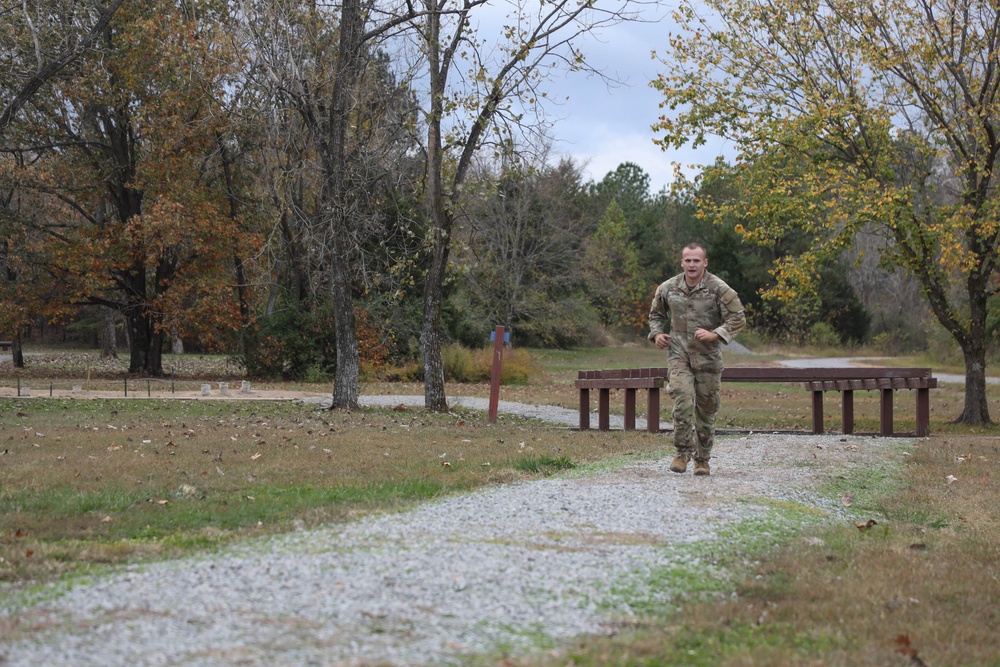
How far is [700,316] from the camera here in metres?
9.66

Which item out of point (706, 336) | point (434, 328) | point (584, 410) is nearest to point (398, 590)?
point (706, 336)

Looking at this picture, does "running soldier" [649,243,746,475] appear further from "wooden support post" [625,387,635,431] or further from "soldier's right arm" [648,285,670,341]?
"wooden support post" [625,387,635,431]

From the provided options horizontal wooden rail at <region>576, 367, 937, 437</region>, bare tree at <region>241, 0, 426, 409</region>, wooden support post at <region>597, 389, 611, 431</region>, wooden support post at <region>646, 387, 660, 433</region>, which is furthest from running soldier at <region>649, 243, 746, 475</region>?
bare tree at <region>241, 0, 426, 409</region>

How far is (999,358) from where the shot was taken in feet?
133

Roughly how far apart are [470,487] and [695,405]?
2.30m

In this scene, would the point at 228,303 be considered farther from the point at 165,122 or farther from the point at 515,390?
the point at 515,390

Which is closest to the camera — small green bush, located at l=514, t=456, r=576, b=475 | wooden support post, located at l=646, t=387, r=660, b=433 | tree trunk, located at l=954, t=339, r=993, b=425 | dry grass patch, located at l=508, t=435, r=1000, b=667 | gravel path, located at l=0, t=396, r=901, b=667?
gravel path, located at l=0, t=396, r=901, b=667

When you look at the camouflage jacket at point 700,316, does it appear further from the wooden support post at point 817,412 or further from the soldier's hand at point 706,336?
the wooden support post at point 817,412

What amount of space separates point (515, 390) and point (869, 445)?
52.2 feet

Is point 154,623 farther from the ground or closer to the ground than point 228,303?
closer to the ground

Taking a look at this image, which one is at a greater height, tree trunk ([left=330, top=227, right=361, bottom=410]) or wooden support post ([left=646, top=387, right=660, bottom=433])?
tree trunk ([left=330, top=227, right=361, bottom=410])

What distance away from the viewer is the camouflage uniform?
31.5ft

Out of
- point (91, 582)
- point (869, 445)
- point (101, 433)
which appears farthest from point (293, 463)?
point (869, 445)

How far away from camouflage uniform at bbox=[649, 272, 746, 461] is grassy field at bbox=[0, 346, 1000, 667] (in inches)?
51.7
